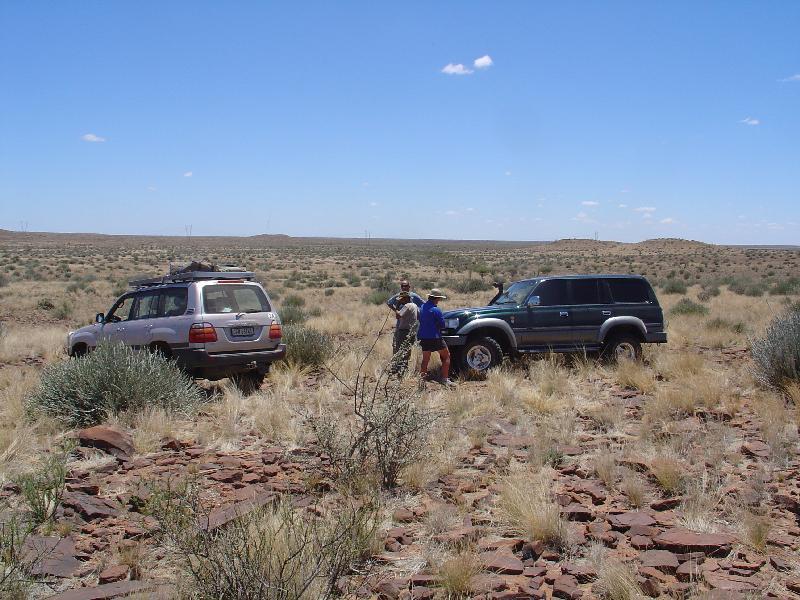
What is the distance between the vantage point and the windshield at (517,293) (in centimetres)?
1257

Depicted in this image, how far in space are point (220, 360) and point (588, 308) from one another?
6743 millimetres

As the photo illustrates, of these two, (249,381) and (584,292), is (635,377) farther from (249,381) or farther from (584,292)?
(249,381)

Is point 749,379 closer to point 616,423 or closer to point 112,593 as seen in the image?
point 616,423

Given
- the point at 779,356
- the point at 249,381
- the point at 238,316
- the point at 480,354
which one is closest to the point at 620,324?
the point at 480,354

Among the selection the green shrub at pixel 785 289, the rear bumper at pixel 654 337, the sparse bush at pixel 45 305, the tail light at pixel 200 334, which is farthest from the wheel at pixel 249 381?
the green shrub at pixel 785 289

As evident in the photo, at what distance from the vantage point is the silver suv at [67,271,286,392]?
32.6ft

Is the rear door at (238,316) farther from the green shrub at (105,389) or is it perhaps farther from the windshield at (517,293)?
the windshield at (517,293)

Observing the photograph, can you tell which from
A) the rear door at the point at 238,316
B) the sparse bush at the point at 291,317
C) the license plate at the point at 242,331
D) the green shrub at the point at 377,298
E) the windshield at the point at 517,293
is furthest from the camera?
the green shrub at the point at 377,298

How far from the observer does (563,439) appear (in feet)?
24.7

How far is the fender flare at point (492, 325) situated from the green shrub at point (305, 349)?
114 inches

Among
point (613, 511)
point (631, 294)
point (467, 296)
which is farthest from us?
point (467, 296)

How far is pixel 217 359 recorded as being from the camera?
32.7 ft

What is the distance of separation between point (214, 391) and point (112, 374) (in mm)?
2337

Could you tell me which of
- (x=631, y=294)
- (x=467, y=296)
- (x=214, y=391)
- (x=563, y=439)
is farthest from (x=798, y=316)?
(x=467, y=296)
